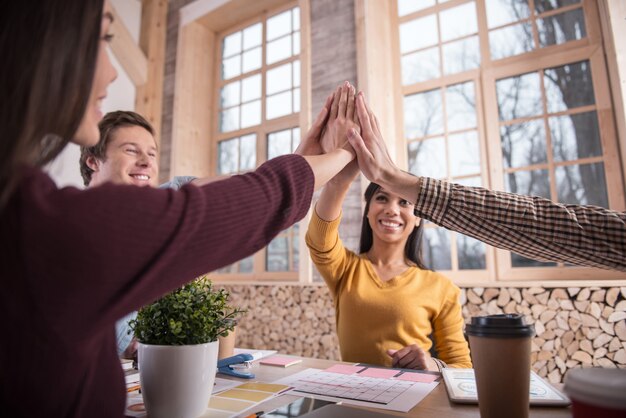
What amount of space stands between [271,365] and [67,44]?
3.19 feet

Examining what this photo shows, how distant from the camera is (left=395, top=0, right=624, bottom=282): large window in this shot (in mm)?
2717

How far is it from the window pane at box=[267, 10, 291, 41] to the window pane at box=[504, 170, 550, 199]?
2657 mm

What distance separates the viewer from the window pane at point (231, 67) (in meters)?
4.59

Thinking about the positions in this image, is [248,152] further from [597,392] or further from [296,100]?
[597,392]

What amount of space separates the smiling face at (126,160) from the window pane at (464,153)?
2257 mm

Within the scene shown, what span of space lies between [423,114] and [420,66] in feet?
1.39

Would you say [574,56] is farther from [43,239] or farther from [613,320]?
[43,239]

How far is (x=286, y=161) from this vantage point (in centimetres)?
68

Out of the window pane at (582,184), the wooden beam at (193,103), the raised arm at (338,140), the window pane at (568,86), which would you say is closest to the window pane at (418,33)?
the window pane at (568,86)

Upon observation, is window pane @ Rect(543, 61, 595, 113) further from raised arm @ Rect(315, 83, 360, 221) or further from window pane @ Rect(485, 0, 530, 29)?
raised arm @ Rect(315, 83, 360, 221)

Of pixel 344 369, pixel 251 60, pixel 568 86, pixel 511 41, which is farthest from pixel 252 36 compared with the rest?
pixel 344 369

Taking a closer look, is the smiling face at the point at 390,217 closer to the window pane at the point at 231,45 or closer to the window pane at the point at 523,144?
the window pane at the point at 523,144

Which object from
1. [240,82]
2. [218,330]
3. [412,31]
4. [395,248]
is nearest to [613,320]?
[395,248]

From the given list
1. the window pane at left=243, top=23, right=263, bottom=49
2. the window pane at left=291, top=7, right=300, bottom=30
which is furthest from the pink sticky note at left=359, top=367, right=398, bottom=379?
the window pane at left=243, top=23, right=263, bottom=49
